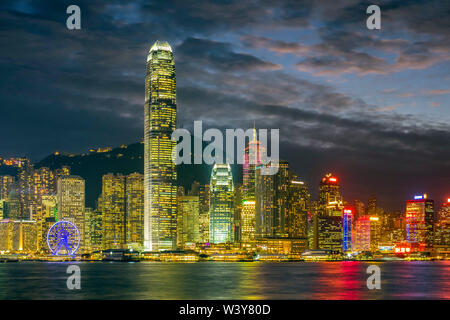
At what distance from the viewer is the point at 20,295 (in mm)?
94438

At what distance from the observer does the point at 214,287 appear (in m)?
110
